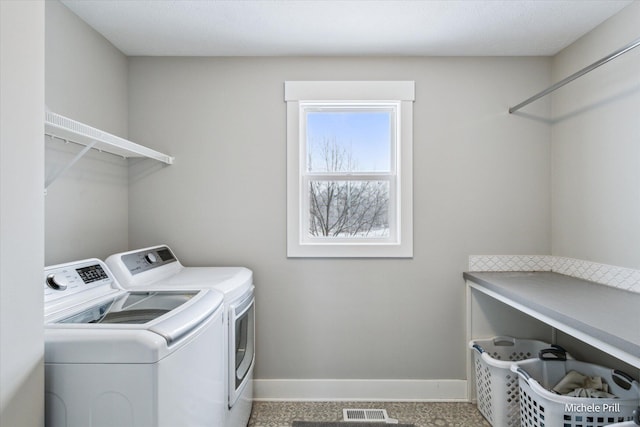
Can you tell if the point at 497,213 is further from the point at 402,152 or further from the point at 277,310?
the point at 277,310

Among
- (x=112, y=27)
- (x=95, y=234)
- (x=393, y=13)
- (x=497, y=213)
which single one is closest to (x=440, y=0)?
(x=393, y=13)

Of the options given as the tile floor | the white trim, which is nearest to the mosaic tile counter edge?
the tile floor

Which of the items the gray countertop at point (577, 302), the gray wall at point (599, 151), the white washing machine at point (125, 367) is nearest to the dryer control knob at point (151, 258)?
the white washing machine at point (125, 367)

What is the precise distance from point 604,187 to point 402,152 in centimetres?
118

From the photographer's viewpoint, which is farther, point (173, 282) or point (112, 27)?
point (112, 27)

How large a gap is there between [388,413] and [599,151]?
6.79ft

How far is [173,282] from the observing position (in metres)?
1.82

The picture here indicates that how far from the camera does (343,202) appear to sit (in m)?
2.49

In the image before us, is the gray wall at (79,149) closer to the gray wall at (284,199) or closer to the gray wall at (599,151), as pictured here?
the gray wall at (284,199)

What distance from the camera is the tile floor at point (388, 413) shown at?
83.2 inches

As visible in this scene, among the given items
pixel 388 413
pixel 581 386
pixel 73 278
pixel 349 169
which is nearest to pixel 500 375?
pixel 581 386

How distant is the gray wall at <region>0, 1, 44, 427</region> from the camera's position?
888mm

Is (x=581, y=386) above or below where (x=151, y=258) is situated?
below

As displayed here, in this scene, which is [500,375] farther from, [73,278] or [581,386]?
[73,278]
